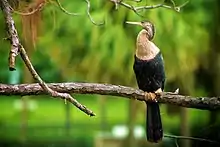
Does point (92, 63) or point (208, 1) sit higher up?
point (208, 1)

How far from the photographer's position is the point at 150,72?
104cm

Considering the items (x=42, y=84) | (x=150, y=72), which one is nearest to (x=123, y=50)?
(x=150, y=72)

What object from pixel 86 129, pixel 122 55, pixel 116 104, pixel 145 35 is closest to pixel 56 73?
pixel 122 55

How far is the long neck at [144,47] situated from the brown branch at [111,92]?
0.06 m

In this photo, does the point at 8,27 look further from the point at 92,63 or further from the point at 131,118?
the point at 131,118

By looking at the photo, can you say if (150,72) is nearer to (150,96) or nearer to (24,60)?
(150,96)

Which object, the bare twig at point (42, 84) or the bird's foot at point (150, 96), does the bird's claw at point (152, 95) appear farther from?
the bare twig at point (42, 84)

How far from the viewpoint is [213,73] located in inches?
102

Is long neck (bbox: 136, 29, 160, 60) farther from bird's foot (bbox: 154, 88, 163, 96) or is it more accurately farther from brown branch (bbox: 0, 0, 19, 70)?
brown branch (bbox: 0, 0, 19, 70)

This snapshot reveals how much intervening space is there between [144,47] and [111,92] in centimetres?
8

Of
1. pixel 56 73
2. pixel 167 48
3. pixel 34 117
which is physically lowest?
pixel 34 117

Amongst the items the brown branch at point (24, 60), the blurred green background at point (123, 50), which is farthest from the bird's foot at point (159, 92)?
the blurred green background at point (123, 50)

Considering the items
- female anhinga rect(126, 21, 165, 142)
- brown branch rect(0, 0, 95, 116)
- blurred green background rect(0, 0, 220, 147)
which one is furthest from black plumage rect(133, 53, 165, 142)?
blurred green background rect(0, 0, 220, 147)

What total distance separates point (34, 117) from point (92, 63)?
2.39 m
